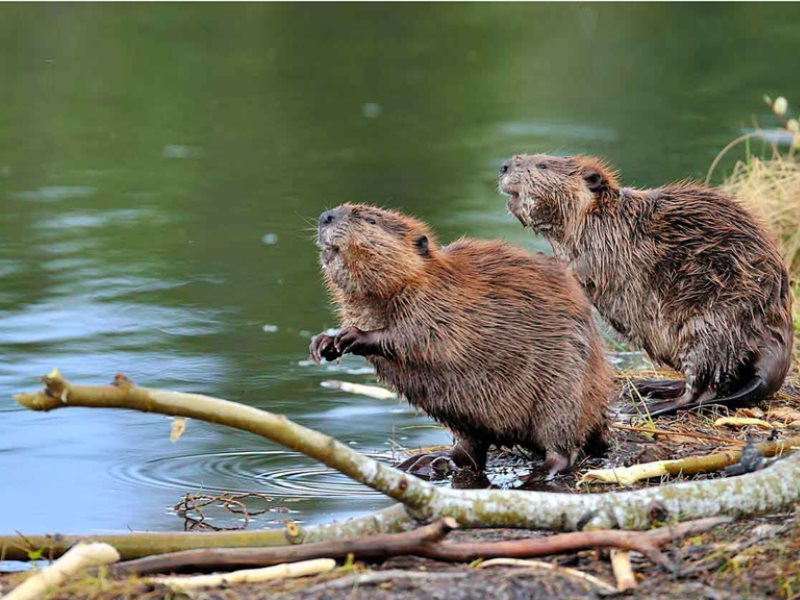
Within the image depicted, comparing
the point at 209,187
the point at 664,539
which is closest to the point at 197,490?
the point at 664,539

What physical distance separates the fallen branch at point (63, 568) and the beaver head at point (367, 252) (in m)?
1.21

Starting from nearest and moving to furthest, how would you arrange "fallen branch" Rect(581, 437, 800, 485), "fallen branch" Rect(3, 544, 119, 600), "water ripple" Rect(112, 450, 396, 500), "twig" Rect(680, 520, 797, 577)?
1. "fallen branch" Rect(3, 544, 119, 600)
2. "twig" Rect(680, 520, 797, 577)
3. "fallen branch" Rect(581, 437, 800, 485)
4. "water ripple" Rect(112, 450, 396, 500)

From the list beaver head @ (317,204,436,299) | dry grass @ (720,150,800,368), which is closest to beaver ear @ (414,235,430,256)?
beaver head @ (317,204,436,299)

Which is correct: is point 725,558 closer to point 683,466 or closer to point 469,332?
point 683,466

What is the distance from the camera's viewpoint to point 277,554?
10.1 ft

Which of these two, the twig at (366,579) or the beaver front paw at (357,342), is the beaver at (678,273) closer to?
the beaver front paw at (357,342)

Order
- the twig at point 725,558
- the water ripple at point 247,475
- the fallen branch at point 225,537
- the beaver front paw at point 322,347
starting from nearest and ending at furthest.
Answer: the twig at point 725,558, the fallen branch at point 225,537, the beaver front paw at point 322,347, the water ripple at point 247,475

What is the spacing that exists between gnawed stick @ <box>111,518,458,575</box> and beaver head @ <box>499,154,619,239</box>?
6.67 feet

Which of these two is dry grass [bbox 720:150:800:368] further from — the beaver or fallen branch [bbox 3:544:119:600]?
fallen branch [bbox 3:544:119:600]

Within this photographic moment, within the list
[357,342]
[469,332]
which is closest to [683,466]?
[469,332]

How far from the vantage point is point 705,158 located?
977cm

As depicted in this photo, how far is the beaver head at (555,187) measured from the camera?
489 centimetres

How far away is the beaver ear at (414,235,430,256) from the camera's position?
4.11m

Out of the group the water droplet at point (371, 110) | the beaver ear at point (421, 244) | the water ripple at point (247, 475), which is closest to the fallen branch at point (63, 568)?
the water ripple at point (247, 475)
